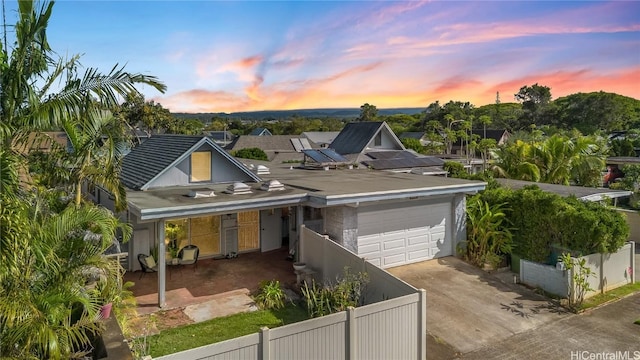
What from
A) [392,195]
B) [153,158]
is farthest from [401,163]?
[153,158]

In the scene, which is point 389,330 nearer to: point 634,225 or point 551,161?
point 634,225

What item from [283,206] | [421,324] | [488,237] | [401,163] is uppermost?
[401,163]

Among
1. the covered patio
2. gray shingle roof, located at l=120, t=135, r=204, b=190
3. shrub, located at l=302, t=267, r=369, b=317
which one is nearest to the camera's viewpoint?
shrub, located at l=302, t=267, r=369, b=317

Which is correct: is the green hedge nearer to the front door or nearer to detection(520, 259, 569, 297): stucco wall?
detection(520, 259, 569, 297): stucco wall

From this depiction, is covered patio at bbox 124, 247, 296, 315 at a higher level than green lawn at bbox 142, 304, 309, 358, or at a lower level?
higher

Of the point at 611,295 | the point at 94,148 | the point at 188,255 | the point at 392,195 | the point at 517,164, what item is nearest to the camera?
the point at 94,148

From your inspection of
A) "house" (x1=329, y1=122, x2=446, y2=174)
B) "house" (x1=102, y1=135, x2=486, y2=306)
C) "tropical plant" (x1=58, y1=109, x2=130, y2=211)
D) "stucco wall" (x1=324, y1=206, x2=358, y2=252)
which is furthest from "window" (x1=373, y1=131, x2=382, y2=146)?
"tropical plant" (x1=58, y1=109, x2=130, y2=211)
